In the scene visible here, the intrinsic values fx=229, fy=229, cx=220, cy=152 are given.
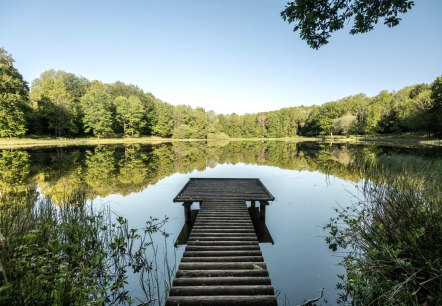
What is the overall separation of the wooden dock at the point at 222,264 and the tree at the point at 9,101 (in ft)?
137

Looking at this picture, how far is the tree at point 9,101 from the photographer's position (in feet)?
116

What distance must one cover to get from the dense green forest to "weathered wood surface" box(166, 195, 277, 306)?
4187cm

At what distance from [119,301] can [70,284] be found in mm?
1485

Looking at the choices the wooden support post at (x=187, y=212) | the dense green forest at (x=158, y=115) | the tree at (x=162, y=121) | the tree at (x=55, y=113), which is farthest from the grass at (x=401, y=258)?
the tree at (x=162, y=121)

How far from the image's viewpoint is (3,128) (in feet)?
118

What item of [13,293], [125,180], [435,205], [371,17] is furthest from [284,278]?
[125,180]

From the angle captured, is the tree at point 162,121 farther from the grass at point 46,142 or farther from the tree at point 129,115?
the grass at point 46,142

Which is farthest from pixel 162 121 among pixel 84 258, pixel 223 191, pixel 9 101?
pixel 84 258

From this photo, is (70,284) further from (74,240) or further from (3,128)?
(3,128)

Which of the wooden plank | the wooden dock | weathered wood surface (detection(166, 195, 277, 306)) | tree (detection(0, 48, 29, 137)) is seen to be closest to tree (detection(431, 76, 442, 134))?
the wooden dock

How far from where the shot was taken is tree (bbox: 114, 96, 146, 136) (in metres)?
55.7

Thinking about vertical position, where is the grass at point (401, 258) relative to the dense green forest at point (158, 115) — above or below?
below

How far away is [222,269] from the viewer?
4848 mm

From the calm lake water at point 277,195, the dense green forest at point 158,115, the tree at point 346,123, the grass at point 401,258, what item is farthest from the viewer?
the tree at point 346,123
